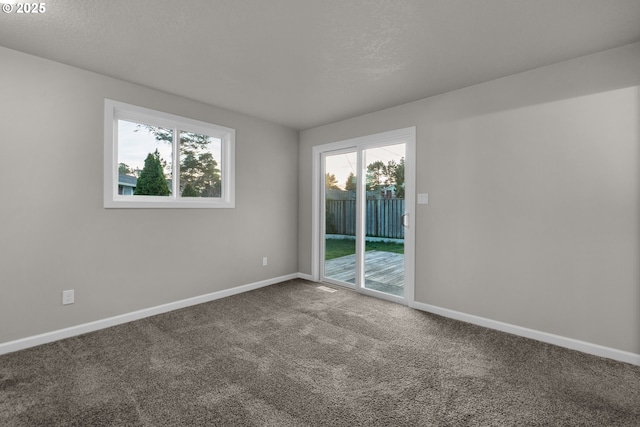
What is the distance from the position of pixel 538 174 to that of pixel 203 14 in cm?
303

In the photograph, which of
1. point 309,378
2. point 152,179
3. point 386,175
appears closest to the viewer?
point 309,378

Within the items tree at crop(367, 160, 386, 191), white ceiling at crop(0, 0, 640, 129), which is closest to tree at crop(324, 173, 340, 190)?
tree at crop(367, 160, 386, 191)

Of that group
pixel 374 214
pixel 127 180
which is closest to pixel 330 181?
pixel 374 214

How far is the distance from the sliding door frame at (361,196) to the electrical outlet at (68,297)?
2.93 meters

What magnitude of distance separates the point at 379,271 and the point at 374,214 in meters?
0.78

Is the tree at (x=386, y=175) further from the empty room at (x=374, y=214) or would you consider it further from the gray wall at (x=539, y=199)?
the gray wall at (x=539, y=199)

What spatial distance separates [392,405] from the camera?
1.75 metres

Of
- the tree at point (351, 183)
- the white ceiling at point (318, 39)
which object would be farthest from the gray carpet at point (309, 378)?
the white ceiling at point (318, 39)

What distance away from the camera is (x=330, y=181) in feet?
14.9

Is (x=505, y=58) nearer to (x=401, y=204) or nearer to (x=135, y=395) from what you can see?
(x=401, y=204)

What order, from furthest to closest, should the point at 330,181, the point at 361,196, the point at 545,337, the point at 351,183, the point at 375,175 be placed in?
the point at 330,181
the point at 351,183
the point at 361,196
the point at 375,175
the point at 545,337

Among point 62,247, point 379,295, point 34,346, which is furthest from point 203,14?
point 379,295

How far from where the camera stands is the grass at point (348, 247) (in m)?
3.77

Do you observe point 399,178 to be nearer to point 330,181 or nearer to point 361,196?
point 361,196
